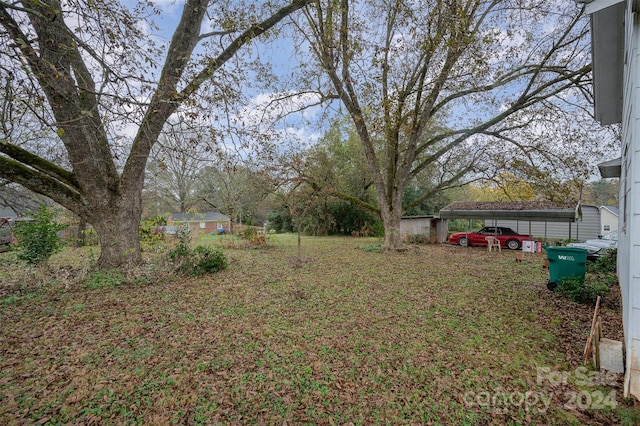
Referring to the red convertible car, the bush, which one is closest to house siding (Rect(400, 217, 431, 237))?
the red convertible car

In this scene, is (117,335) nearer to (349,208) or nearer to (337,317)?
(337,317)

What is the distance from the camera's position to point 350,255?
1067 cm

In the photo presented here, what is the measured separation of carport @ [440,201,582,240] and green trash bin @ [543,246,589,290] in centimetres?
1071

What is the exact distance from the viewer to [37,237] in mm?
6191

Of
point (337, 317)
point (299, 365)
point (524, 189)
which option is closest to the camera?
point (299, 365)

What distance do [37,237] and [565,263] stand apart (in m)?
11.8

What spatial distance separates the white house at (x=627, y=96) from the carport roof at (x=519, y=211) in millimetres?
10575

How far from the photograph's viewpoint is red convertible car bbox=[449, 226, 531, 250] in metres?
13.9

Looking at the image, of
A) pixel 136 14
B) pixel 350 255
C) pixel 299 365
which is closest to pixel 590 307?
pixel 299 365

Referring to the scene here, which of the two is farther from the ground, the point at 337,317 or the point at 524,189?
the point at 524,189

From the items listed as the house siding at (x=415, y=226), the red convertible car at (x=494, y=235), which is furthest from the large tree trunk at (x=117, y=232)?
the red convertible car at (x=494, y=235)

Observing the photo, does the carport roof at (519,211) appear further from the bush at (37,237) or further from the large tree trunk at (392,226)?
the bush at (37,237)

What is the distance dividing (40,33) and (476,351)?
770cm

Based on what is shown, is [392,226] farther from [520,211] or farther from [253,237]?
[520,211]
